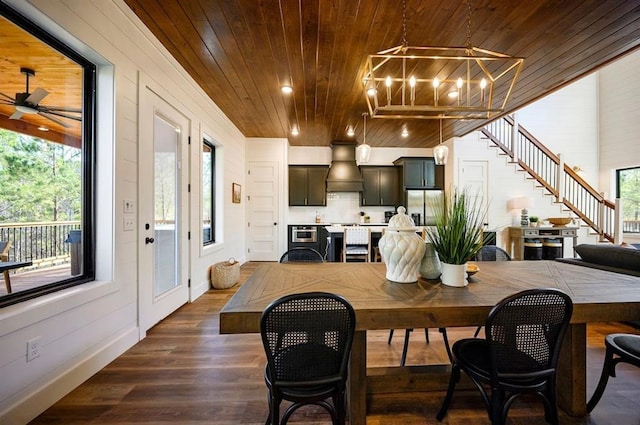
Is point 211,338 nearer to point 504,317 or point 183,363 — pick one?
point 183,363

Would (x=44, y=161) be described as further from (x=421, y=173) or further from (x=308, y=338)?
(x=421, y=173)

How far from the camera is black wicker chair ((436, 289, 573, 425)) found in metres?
1.16

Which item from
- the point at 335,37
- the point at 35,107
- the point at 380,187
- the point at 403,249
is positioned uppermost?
the point at 335,37

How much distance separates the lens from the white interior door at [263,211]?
19.7 feet

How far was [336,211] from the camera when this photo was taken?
22.2ft

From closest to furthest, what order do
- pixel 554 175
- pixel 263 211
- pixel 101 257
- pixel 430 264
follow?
1. pixel 430 264
2. pixel 101 257
3. pixel 554 175
4. pixel 263 211

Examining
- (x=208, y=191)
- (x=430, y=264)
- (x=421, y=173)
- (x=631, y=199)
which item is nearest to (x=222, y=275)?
(x=208, y=191)

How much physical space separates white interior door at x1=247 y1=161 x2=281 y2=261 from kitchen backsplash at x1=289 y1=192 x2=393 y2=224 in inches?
31.9

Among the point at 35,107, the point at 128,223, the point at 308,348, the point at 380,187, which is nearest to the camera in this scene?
the point at 308,348

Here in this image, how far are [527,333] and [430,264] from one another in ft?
1.88

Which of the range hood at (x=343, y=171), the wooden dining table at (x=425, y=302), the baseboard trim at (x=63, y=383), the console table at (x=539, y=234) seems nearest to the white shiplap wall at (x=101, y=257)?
the baseboard trim at (x=63, y=383)

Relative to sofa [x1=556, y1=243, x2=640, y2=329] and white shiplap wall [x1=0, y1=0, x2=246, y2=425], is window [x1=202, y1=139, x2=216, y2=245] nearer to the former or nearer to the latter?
white shiplap wall [x1=0, y1=0, x2=246, y2=425]

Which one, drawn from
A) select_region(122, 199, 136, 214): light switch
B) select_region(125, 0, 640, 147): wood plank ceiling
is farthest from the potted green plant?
select_region(122, 199, 136, 214): light switch

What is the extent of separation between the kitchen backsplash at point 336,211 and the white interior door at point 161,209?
11.7 ft
